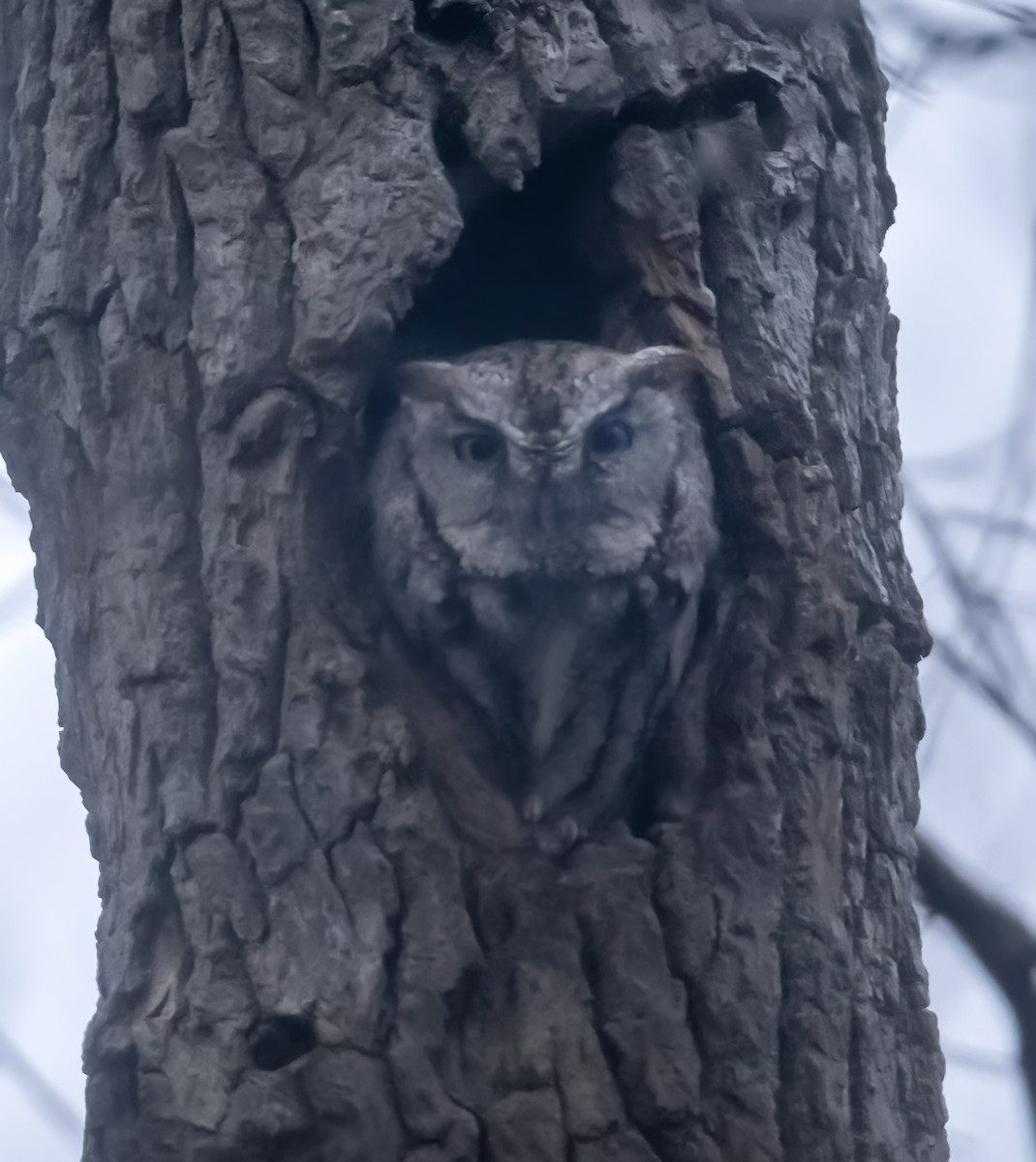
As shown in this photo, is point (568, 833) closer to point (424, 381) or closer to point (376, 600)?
point (376, 600)

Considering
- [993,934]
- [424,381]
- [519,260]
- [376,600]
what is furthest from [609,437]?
[993,934]

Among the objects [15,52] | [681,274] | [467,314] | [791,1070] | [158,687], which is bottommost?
[791,1070]

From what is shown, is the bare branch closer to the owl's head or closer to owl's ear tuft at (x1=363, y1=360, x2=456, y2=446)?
the owl's head

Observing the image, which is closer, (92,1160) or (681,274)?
(92,1160)

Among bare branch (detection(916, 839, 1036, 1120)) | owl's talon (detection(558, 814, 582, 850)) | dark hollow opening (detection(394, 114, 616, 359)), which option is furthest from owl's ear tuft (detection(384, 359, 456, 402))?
bare branch (detection(916, 839, 1036, 1120))

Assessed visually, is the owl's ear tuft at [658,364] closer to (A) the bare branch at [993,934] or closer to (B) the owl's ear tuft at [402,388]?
(B) the owl's ear tuft at [402,388]

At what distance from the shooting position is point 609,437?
6.14 feet

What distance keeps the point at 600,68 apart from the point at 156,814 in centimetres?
112

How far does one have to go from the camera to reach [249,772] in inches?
71.4

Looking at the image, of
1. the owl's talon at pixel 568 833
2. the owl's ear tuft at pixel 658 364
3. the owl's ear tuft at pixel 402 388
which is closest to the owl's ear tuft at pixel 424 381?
the owl's ear tuft at pixel 402 388

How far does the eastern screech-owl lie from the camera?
1814mm

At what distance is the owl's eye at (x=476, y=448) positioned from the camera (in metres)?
1.88

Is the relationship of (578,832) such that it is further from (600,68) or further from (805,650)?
(600,68)

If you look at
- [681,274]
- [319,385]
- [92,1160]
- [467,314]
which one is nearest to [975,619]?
[681,274]
